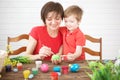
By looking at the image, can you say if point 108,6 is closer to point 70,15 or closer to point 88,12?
point 88,12

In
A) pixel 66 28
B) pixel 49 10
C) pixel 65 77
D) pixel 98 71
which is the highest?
pixel 49 10

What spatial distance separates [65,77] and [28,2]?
219cm

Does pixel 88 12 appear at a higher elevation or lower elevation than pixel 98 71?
higher

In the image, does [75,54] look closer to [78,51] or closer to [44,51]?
[78,51]

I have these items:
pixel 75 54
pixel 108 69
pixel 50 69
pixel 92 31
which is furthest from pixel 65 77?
pixel 92 31

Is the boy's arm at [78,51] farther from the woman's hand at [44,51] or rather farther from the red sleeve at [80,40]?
the woman's hand at [44,51]

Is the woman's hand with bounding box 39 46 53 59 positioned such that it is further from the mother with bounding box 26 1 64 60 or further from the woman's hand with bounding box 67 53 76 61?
the woman's hand with bounding box 67 53 76 61

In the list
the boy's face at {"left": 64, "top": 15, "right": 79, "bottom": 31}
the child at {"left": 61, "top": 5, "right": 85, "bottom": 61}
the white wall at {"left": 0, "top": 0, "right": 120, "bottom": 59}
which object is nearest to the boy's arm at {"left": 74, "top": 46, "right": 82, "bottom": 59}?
the child at {"left": 61, "top": 5, "right": 85, "bottom": 61}

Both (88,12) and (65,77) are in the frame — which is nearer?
(65,77)

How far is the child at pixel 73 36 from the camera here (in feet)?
8.33

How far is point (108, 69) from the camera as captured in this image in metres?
1.29

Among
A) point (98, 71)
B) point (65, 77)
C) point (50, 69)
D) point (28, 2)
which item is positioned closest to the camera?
point (98, 71)

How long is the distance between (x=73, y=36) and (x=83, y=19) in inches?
58.0

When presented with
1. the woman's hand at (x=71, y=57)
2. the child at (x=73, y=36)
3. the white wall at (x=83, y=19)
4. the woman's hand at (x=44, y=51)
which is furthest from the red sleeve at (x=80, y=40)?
the white wall at (x=83, y=19)
